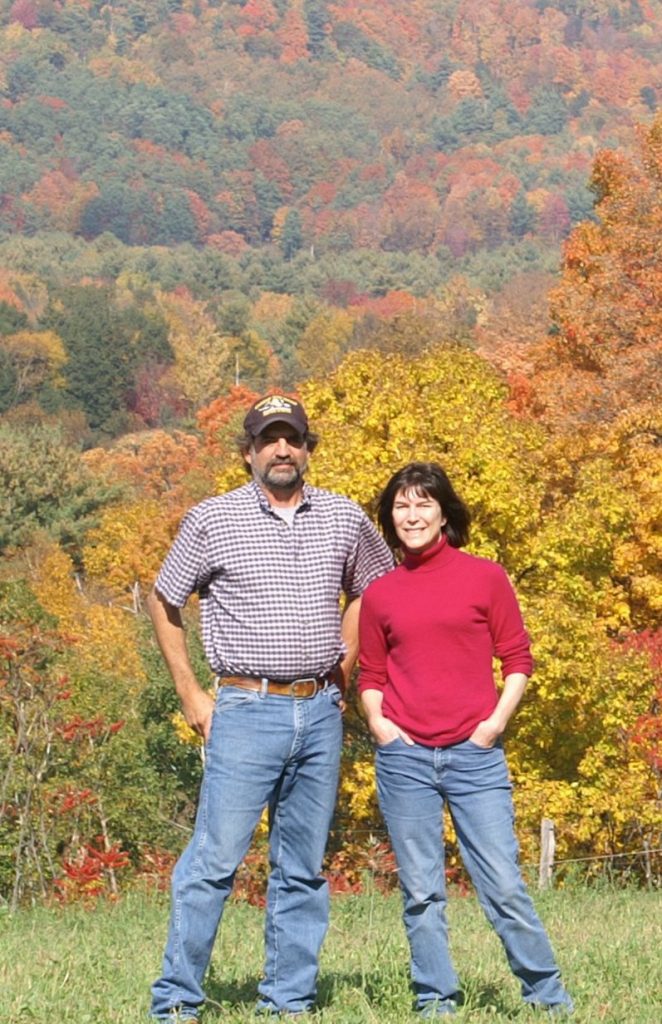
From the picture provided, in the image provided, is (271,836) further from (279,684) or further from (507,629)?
(507,629)

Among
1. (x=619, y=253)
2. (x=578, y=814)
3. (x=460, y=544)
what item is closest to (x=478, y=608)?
(x=460, y=544)

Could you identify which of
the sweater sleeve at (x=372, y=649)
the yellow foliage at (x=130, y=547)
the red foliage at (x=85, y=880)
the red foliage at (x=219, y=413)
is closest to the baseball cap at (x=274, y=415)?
the sweater sleeve at (x=372, y=649)

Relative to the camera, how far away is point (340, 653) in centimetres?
574

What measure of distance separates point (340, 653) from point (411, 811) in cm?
59

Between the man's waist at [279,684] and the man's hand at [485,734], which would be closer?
the man's hand at [485,734]

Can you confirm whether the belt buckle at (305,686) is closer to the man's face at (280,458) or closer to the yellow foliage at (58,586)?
the man's face at (280,458)

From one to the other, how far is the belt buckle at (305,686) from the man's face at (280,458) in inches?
25.8

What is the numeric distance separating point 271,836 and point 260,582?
2.92 feet

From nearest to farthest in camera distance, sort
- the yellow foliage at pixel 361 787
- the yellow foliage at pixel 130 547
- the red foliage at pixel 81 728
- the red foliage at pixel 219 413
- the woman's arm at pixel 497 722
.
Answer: the woman's arm at pixel 497 722, the red foliage at pixel 81 728, the yellow foliage at pixel 361 787, the yellow foliage at pixel 130 547, the red foliage at pixel 219 413

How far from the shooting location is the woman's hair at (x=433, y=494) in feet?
18.6

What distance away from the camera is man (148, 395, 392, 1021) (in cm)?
552

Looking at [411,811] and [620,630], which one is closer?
[411,811]

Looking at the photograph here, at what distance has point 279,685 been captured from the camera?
18.3ft

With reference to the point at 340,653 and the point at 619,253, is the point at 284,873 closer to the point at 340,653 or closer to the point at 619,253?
the point at 340,653
